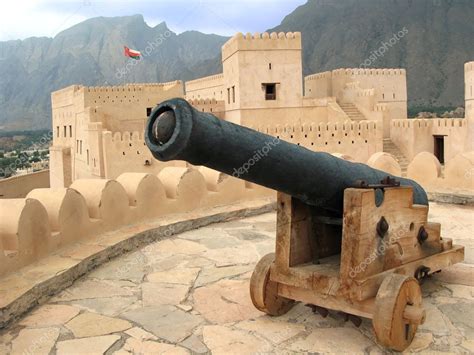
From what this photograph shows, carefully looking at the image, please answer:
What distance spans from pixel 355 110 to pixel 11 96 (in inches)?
3059

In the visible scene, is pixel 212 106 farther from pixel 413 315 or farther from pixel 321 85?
pixel 413 315

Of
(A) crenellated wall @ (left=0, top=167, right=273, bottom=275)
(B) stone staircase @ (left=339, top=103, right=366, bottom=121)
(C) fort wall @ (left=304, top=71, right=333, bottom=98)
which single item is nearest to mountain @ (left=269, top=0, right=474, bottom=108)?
(C) fort wall @ (left=304, top=71, right=333, bottom=98)

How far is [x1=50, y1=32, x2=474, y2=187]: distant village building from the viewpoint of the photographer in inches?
858

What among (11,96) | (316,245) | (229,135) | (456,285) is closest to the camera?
(229,135)

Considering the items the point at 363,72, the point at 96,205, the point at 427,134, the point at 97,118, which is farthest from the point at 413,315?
the point at 363,72

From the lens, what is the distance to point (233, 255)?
15.4 feet

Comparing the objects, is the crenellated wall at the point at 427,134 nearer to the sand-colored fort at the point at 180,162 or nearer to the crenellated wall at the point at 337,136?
the sand-colored fort at the point at 180,162

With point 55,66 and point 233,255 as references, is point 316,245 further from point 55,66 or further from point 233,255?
point 55,66

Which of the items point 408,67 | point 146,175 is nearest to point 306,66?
point 408,67

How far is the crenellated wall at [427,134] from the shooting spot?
22.9m

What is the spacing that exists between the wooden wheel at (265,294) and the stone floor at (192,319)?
68mm

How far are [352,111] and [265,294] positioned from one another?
2358cm

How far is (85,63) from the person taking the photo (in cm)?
9044

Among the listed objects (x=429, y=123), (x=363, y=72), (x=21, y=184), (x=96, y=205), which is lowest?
(x=21, y=184)
